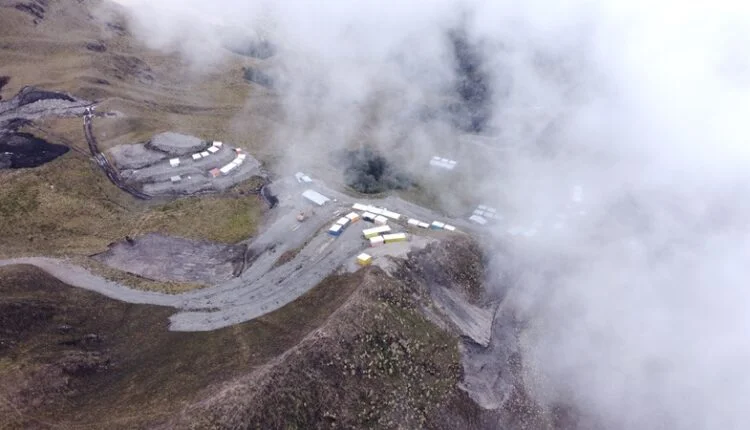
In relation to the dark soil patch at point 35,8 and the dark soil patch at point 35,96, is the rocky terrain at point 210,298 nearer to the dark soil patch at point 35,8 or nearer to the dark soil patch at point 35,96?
the dark soil patch at point 35,96

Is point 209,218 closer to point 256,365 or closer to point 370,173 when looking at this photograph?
point 370,173

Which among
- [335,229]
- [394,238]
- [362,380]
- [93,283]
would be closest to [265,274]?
[335,229]

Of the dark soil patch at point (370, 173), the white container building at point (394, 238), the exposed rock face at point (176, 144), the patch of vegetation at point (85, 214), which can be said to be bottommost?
the patch of vegetation at point (85, 214)

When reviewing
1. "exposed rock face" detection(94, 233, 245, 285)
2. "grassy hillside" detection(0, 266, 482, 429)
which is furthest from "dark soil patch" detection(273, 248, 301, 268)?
"grassy hillside" detection(0, 266, 482, 429)

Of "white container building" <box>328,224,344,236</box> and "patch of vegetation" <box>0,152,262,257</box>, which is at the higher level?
"white container building" <box>328,224,344,236</box>

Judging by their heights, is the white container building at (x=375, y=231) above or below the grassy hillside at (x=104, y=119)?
above

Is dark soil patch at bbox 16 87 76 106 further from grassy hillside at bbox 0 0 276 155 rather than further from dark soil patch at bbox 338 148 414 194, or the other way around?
dark soil patch at bbox 338 148 414 194

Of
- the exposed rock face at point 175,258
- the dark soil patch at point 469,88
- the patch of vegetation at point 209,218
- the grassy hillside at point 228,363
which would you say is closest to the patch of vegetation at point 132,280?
the exposed rock face at point 175,258

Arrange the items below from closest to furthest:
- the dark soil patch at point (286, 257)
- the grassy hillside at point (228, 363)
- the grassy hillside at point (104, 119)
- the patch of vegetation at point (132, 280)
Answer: the grassy hillside at point (228, 363)
the patch of vegetation at point (132, 280)
the dark soil patch at point (286, 257)
the grassy hillside at point (104, 119)
